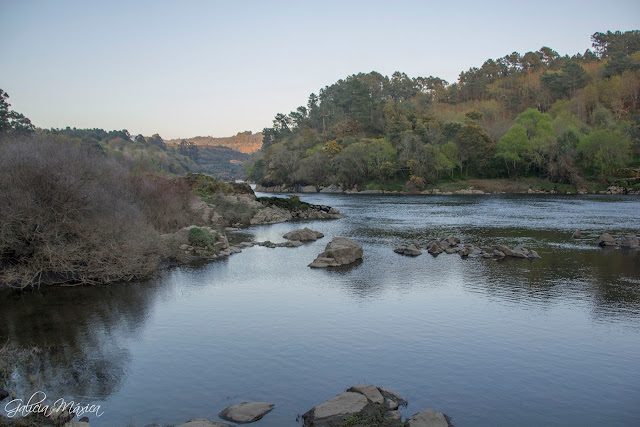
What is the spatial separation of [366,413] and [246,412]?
2.92 meters

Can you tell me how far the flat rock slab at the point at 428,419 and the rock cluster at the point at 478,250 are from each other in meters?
23.7

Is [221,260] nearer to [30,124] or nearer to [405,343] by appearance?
[405,343]

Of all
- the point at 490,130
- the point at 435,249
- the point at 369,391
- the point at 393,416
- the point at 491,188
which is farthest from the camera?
the point at 490,130

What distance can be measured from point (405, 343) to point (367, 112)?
115 meters

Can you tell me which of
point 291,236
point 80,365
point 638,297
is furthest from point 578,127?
point 80,365

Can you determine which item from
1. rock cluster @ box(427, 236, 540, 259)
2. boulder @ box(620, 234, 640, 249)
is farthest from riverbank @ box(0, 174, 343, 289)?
boulder @ box(620, 234, 640, 249)

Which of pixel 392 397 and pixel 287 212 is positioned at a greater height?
pixel 287 212

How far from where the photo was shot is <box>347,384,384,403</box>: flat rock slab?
1211 centimetres

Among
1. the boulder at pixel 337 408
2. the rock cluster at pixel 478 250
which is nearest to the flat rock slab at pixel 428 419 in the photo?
the boulder at pixel 337 408

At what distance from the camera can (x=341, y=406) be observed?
1171cm

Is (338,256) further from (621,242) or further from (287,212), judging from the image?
(287,212)

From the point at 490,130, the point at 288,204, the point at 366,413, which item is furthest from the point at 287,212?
the point at 490,130

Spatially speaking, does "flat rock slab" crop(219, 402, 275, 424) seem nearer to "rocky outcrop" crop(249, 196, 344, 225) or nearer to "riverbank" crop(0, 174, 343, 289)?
"riverbank" crop(0, 174, 343, 289)

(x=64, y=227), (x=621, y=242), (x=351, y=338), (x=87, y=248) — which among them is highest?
(x=64, y=227)
